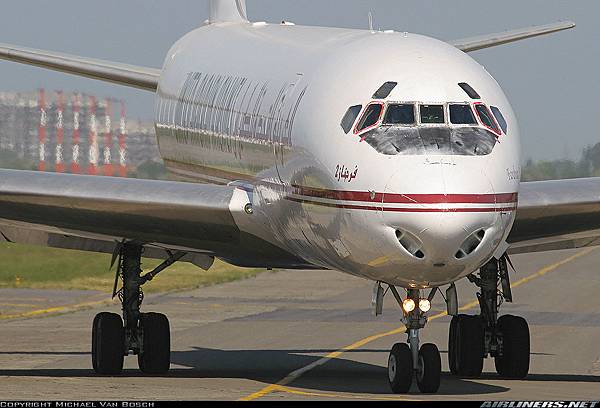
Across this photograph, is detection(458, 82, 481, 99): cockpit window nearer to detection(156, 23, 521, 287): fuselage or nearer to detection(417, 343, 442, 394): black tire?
detection(156, 23, 521, 287): fuselage

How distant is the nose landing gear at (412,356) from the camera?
23.0 m

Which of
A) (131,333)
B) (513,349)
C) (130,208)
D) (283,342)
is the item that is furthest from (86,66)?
(513,349)

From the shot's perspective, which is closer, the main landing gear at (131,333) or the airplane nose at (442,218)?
the airplane nose at (442,218)

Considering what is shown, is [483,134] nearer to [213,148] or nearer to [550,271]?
[213,148]

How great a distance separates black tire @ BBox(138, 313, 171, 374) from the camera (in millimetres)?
28750

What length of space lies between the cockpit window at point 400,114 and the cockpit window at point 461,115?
1.65 ft

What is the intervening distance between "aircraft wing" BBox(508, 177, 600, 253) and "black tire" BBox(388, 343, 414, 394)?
3.69m

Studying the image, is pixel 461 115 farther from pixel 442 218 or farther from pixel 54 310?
pixel 54 310

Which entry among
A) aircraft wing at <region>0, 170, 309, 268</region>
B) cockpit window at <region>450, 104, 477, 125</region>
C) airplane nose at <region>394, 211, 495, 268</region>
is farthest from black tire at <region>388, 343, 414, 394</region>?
aircraft wing at <region>0, 170, 309, 268</region>

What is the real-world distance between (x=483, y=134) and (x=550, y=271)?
42.7 metres

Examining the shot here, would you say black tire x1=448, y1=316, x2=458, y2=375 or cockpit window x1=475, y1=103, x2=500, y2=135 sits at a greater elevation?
cockpit window x1=475, y1=103, x2=500, y2=135

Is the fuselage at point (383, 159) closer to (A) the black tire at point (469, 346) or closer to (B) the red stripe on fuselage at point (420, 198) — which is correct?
(B) the red stripe on fuselage at point (420, 198)

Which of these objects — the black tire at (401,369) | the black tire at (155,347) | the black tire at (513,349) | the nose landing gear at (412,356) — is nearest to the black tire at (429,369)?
the nose landing gear at (412,356)

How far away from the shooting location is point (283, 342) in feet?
118
